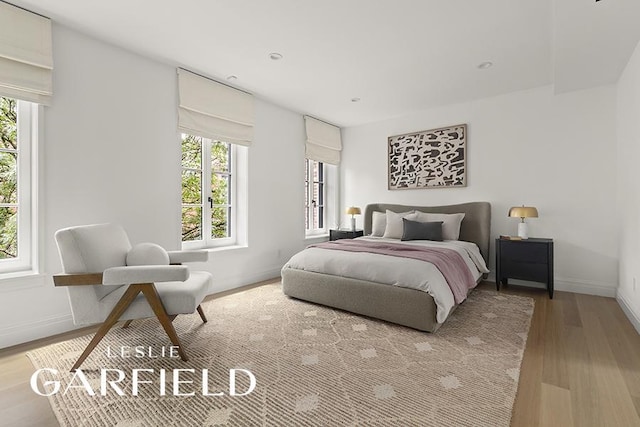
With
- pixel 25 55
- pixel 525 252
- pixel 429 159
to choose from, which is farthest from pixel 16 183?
pixel 525 252

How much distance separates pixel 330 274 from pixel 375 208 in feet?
7.74

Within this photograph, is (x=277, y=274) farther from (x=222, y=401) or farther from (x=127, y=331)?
(x=222, y=401)

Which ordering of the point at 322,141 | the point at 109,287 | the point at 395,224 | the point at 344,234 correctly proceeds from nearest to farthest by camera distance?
the point at 109,287 → the point at 395,224 → the point at 344,234 → the point at 322,141

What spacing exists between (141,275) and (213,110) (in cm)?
235

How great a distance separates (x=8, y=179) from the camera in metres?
2.46

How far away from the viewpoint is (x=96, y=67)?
2775mm

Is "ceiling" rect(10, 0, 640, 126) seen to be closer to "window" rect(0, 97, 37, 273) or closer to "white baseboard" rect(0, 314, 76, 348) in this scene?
"window" rect(0, 97, 37, 273)

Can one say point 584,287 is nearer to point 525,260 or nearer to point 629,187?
point 525,260

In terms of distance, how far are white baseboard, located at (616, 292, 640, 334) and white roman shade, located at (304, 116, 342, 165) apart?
4.21m

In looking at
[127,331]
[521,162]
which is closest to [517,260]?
[521,162]

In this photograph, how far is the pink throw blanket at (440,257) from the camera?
9.17 ft

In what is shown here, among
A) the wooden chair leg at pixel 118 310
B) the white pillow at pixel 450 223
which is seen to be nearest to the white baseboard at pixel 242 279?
the wooden chair leg at pixel 118 310

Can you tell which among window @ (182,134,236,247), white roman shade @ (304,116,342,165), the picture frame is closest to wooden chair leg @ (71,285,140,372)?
window @ (182,134,236,247)

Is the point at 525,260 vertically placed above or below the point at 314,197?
below
